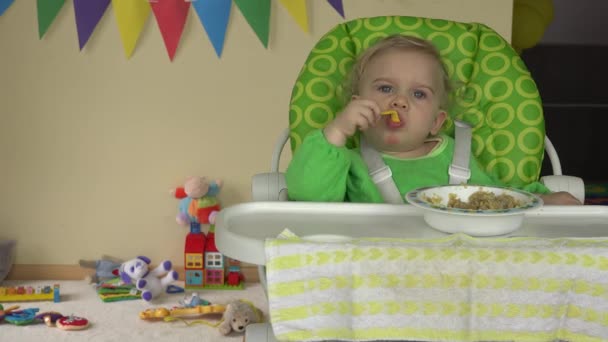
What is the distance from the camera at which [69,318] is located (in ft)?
7.42

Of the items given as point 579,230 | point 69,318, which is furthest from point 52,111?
point 579,230

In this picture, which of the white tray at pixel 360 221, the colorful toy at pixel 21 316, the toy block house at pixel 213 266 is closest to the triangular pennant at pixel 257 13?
the toy block house at pixel 213 266

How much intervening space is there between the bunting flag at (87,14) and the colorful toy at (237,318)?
3.55ft

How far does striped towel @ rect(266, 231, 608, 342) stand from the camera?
2.96 feet

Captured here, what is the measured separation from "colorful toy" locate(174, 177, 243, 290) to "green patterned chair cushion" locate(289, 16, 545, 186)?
1046mm

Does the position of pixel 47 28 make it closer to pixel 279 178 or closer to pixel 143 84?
pixel 143 84

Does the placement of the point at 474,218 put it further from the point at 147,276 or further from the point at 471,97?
the point at 147,276

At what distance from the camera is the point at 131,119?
263 centimetres

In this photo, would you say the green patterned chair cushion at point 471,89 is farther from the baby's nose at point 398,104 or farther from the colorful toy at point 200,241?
the colorful toy at point 200,241

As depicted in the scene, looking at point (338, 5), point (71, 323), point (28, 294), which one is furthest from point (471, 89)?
point (28, 294)

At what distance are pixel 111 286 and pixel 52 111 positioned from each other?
0.66 metres

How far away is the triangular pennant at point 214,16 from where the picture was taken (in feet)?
8.25

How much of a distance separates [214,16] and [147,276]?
0.93 metres

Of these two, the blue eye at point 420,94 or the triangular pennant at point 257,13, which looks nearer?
the blue eye at point 420,94
